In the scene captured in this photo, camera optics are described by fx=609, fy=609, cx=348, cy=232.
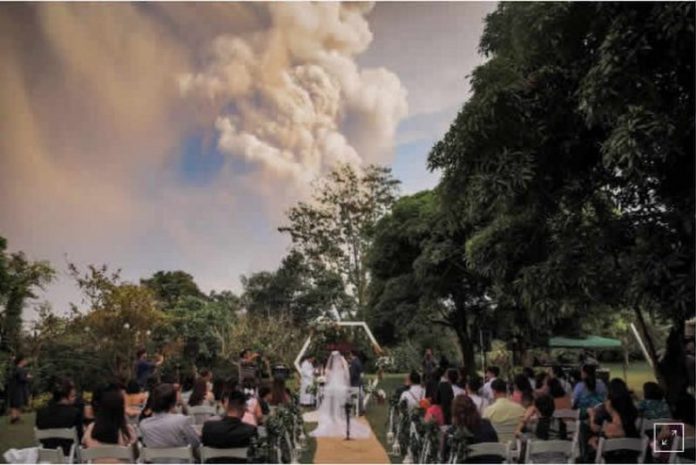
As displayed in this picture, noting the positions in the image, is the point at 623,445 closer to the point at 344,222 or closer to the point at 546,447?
the point at 546,447

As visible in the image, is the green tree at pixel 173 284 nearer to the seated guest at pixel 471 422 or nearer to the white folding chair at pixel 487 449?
the seated guest at pixel 471 422

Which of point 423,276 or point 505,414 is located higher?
point 423,276

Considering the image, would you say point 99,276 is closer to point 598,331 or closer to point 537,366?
point 537,366

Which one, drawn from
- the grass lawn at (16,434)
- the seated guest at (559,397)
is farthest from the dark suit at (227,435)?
the grass lawn at (16,434)

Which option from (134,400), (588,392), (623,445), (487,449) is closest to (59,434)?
(134,400)

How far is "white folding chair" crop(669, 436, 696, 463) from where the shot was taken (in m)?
4.70

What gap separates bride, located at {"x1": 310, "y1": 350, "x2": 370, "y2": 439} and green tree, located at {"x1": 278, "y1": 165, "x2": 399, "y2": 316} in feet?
57.6

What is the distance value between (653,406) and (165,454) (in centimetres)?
459

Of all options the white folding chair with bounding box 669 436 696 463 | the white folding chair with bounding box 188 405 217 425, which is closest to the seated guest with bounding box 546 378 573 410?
the white folding chair with bounding box 669 436 696 463

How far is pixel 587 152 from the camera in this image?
641 centimetres

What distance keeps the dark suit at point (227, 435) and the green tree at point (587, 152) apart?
3036 millimetres

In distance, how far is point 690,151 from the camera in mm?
5023

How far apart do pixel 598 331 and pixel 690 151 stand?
26.4 m

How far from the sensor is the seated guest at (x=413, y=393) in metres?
8.14
